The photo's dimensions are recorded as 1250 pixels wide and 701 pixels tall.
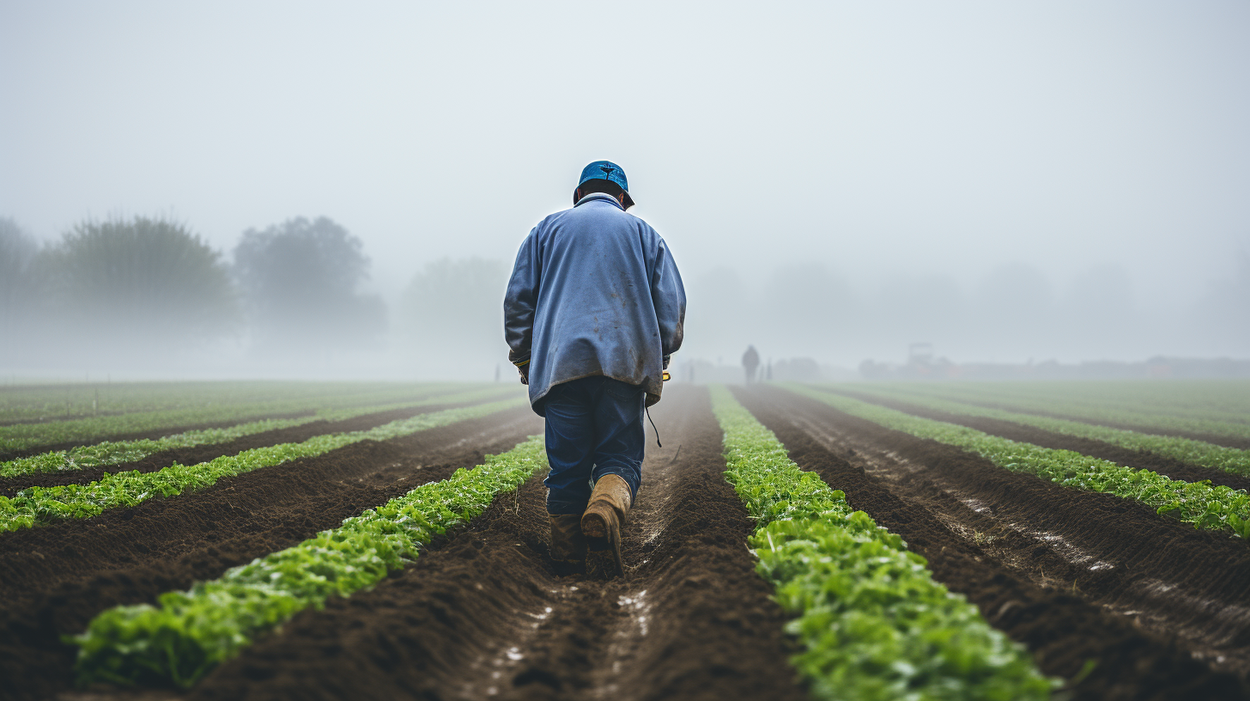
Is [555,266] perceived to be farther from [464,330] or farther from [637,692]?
[464,330]

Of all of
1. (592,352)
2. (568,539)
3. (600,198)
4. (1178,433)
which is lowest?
(1178,433)

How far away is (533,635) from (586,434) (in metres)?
1.56

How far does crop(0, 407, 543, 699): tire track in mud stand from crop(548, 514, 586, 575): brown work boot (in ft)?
7.06

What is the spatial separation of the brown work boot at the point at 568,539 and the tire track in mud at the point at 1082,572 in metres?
2.57

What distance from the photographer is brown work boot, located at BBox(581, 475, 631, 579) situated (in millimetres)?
4207

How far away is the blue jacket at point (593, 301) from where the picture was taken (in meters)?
4.41

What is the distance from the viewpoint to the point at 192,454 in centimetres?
1004

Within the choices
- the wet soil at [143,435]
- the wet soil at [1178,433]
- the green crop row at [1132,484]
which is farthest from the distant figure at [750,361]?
the green crop row at [1132,484]

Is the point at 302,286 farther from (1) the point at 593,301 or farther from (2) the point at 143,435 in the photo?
(1) the point at 593,301

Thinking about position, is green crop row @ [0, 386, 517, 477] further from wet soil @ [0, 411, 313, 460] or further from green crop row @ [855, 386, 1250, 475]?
green crop row @ [855, 386, 1250, 475]

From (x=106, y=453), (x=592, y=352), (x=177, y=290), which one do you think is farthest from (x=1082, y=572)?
(x=177, y=290)

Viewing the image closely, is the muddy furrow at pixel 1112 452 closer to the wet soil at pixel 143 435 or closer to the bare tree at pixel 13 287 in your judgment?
the wet soil at pixel 143 435

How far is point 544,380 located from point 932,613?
293 cm

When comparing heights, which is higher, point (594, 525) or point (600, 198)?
point (600, 198)
